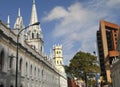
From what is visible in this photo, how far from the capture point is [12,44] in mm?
31453

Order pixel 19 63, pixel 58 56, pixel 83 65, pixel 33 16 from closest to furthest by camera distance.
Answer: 1. pixel 19 63
2. pixel 83 65
3. pixel 33 16
4. pixel 58 56

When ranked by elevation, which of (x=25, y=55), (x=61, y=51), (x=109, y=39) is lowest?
(x=25, y=55)

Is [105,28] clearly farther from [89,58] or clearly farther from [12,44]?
[12,44]

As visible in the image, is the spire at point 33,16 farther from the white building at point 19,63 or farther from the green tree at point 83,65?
the white building at point 19,63

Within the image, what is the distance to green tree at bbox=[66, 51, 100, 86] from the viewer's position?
62388 millimetres

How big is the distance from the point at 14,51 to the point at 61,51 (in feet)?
294

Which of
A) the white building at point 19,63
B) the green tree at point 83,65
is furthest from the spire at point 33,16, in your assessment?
the white building at point 19,63

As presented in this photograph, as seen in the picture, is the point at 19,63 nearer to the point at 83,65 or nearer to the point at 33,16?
the point at 83,65

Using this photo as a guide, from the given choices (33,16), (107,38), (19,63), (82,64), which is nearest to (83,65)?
(82,64)

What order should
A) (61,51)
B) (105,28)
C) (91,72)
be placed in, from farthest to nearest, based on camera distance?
(105,28), (61,51), (91,72)

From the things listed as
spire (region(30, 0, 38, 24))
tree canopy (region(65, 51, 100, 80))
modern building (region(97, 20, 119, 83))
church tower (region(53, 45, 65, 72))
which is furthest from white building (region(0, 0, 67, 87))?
modern building (region(97, 20, 119, 83))

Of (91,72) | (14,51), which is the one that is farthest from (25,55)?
(91,72)

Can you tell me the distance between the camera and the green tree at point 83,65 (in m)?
62.4

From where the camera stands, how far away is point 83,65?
63.3 m
